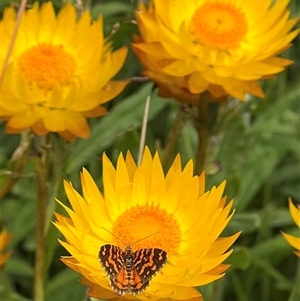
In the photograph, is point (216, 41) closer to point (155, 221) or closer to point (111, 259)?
point (155, 221)

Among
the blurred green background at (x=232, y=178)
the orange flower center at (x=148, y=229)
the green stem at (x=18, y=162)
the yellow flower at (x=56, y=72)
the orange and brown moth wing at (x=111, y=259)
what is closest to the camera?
the orange and brown moth wing at (x=111, y=259)

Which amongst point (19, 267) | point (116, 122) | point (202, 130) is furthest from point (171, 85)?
point (19, 267)

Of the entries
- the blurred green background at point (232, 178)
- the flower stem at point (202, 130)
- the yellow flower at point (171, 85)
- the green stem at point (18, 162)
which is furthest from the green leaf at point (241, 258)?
the green stem at point (18, 162)

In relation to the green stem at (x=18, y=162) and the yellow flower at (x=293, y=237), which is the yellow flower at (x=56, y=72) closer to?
the green stem at (x=18, y=162)

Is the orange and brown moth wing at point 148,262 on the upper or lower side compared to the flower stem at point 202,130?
lower

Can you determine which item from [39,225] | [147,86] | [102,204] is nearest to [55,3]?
[147,86]
